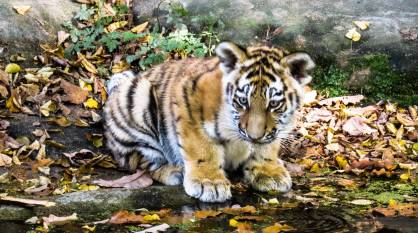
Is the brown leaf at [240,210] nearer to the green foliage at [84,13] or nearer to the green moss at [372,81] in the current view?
the green moss at [372,81]

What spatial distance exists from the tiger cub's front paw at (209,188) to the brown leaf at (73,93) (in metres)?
1.87

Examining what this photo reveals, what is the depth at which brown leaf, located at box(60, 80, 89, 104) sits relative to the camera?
6.28 m

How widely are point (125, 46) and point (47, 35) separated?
31.2 inches

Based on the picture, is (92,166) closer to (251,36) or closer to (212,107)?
(212,107)

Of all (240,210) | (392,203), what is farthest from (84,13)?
(392,203)

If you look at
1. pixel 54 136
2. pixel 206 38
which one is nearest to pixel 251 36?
pixel 206 38

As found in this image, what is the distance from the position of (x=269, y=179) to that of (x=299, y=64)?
826mm

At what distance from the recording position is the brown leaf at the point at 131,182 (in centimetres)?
491

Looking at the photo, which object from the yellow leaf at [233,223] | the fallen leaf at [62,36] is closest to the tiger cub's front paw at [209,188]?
the yellow leaf at [233,223]

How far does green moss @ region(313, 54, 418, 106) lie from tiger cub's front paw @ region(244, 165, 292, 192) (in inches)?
88.0

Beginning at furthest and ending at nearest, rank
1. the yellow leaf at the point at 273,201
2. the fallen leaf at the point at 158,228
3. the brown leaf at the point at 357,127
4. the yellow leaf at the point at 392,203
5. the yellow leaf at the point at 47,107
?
the brown leaf at the point at 357,127 → the yellow leaf at the point at 47,107 → the yellow leaf at the point at 273,201 → the yellow leaf at the point at 392,203 → the fallen leaf at the point at 158,228

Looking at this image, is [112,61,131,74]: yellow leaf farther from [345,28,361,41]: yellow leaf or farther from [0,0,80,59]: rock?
[345,28,361,41]: yellow leaf

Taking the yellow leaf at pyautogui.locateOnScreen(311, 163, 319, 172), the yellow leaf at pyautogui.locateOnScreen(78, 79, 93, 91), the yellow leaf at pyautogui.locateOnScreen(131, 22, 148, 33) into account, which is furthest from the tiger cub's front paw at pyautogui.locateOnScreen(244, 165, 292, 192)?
the yellow leaf at pyautogui.locateOnScreen(131, 22, 148, 33)

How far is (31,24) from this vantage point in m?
7.05
